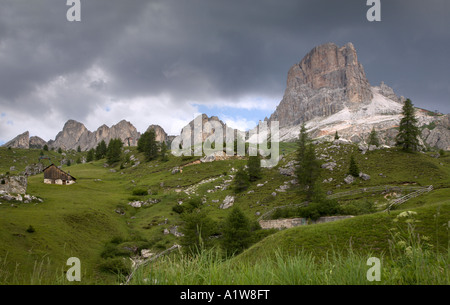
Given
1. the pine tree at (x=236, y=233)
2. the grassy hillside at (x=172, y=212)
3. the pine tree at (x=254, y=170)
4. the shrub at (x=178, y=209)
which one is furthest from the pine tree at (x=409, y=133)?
the shrub at (x=178, y=209)

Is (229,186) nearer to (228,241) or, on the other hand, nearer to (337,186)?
(337,186)

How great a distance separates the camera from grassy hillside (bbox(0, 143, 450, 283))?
66.1 feet

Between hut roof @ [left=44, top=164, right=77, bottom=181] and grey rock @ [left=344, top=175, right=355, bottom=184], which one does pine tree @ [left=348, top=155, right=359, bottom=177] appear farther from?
hut roof @ [left=44, top=164, right=77, bottom=181]

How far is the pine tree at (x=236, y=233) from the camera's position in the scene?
3547cm

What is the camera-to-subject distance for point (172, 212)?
58.1m

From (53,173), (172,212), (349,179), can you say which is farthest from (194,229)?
(53,173)

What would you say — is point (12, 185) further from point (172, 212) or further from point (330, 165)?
point (330, 165)

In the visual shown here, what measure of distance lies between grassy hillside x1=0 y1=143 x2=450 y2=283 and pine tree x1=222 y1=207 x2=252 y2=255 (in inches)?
422

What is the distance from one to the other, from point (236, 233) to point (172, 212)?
1010 inches

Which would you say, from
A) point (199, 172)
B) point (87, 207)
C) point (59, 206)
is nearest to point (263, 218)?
point (87, 207)

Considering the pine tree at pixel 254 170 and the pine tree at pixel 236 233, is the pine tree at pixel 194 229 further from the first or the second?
the pine tree at pixel 254 170

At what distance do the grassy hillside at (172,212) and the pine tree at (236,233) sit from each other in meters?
10.7
